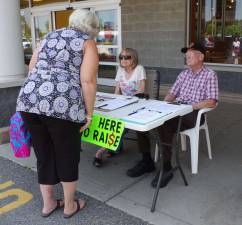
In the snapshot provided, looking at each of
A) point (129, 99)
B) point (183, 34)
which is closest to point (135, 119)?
point (129, 99)

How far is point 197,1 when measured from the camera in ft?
23.4

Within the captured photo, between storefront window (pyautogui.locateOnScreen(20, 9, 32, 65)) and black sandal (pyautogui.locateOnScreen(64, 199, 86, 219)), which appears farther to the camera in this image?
storefront window (pyautogui.locateOnScreen(20, 9, 32, 65))

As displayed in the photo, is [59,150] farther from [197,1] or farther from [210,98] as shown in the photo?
[197,1]

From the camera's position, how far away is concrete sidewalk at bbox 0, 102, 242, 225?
2.80 m

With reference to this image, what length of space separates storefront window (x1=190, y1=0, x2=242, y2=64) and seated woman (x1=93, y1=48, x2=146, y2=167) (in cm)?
367

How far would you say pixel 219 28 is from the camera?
7.04m

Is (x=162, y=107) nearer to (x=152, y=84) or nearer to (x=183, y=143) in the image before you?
(x=152, y=84)

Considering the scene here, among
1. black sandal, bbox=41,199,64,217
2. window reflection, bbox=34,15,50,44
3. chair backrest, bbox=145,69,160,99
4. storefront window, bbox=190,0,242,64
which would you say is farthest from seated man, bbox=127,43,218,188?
window reflection, bbox=34,15,50,44

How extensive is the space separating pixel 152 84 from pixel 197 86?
68 cm

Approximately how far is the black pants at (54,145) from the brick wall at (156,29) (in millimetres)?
5114

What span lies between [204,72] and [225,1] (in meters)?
3.91

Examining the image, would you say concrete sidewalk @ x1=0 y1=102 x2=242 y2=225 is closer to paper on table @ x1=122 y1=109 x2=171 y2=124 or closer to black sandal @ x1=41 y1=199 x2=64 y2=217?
black sandal @ x1=41 y1=199 x2=64 y2=217

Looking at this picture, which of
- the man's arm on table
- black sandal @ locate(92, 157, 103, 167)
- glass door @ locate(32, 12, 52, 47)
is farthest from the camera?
glass door @ locate(32, 12, 52, 47)

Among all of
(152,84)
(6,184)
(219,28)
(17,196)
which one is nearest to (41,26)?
(219,28)
